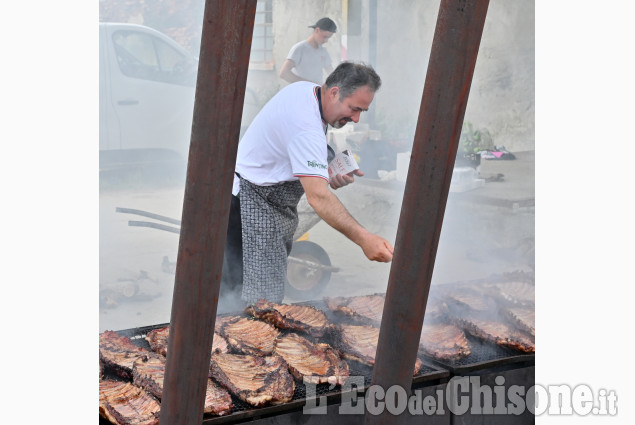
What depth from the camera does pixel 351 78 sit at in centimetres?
338

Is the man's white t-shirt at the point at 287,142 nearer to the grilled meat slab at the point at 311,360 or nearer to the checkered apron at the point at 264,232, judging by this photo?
the checkered apron at the point at 264,232

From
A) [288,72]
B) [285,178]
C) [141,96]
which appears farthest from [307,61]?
[285,178]

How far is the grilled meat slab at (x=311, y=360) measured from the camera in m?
2.47

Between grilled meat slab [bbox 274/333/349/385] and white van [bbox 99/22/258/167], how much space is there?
263 centimetres

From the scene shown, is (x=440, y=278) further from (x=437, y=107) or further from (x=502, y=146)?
(x=437, y=107)

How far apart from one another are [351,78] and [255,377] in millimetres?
1646

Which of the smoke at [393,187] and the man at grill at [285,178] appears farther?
the smoke at [393,187]

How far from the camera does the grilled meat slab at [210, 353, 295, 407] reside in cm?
228

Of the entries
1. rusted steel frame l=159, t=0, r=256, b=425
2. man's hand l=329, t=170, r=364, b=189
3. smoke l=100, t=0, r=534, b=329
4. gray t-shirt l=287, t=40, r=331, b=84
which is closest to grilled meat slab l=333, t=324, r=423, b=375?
man's hand l=329, t=170, r=364, b=189

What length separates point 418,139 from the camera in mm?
1675

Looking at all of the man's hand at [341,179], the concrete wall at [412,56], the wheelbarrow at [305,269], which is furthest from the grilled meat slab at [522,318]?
the concrete wall at [412,56]

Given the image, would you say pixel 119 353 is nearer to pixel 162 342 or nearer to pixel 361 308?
pixel 162 342

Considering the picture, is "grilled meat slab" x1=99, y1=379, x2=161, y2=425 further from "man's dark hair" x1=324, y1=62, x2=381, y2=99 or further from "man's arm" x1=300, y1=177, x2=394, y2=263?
"man's dark hair" x1=324, y1=62, x2=381, y2=99

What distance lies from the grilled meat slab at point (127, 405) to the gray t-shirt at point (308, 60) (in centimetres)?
470
